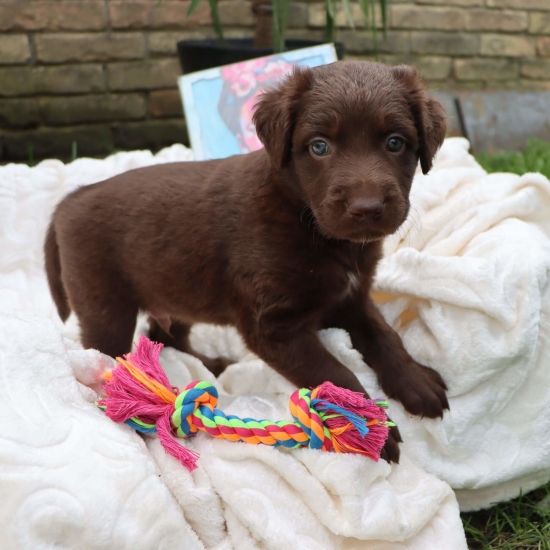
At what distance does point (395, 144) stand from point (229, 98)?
198cm

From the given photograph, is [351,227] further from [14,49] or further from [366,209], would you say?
[14,49]

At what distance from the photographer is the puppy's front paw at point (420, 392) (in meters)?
1.88

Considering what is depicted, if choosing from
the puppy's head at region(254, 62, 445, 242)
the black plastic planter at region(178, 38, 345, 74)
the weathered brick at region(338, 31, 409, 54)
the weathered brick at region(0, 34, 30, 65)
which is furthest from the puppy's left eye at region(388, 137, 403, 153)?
the weathered brick at region(338, 31, 409, 54)

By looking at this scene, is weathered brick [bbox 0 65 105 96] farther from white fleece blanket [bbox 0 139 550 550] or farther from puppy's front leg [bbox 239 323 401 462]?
puppy's front leg [bbox 239 323 401 462]

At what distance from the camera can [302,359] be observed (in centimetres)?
188

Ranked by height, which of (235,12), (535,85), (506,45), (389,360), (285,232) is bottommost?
(535,85)

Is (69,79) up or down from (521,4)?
down

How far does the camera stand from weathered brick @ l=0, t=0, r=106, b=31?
14.9 feet

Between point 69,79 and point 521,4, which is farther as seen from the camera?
point 521,4

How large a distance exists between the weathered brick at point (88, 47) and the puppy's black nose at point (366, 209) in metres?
3.83

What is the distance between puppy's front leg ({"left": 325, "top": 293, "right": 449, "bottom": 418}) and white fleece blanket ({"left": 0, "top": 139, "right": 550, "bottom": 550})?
0.15ft

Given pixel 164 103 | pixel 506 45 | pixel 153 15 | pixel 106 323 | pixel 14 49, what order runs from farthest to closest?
1. pixel 506 45
2. pixel 164 103
3. pixel 153 15
4. pixel 14 49
5. pixel 106 323

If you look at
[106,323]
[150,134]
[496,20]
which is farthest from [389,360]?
[496,20]

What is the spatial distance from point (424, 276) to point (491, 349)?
1.14 ft
